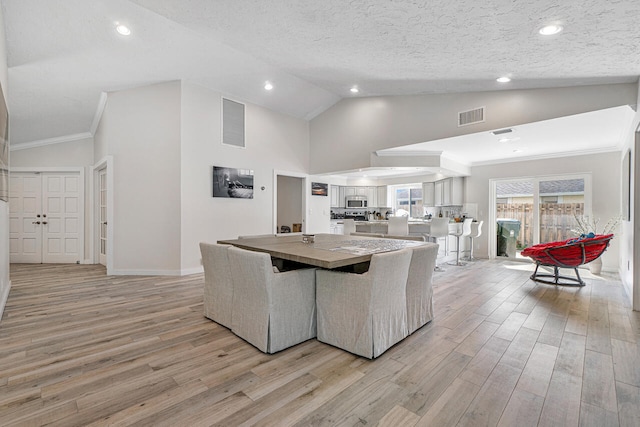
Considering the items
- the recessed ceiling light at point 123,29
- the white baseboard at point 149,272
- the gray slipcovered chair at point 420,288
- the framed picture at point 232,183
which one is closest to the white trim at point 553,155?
the gray slipcovered chair at point 420,288

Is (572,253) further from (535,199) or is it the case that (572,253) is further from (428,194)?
(428,194)

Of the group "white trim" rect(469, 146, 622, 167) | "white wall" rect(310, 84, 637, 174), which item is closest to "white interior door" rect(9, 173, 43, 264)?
"white wall" rect(310, 84, 637, 174)

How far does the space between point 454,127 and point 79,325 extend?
538 centimetres

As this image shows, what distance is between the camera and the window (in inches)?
350

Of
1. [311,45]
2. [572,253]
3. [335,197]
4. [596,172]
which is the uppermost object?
[311,45]

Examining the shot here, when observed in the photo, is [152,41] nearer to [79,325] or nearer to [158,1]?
[158,1]

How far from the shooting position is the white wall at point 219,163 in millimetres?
5176

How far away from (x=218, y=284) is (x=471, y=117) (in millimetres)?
4247

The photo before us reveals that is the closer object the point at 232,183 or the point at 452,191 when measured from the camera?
the point at 232,183

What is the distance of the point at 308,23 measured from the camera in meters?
3.13

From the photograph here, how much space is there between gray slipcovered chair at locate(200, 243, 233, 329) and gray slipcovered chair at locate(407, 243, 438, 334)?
1.63m

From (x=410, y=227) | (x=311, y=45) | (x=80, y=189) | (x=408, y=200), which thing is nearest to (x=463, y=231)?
(x=410, y=227)

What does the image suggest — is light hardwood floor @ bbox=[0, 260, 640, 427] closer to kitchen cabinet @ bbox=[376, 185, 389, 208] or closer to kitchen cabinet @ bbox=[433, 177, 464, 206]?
kitchen cabinet @ bbox=[433, 177, 464, 206]

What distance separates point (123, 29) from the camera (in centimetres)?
361
